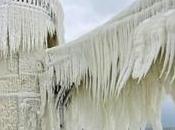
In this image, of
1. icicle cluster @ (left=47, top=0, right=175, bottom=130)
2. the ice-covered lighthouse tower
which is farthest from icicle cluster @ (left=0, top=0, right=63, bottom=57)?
icicle cluster @ (left=47, top=0, right=175, bottom=130)

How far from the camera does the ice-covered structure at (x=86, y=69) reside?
6.73ft

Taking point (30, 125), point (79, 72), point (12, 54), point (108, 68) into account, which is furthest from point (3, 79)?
point (108, 68)

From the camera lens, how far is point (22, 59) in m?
3.27

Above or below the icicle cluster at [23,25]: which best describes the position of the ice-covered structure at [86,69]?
below

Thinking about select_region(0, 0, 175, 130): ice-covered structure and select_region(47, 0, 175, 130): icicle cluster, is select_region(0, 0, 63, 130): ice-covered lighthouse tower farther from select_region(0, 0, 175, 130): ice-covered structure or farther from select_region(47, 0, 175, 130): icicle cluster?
select_region(47, 0, 175, 130): icicle cluster

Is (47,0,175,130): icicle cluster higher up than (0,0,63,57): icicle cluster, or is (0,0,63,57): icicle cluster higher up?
(0,0,63,57): icicle cluster

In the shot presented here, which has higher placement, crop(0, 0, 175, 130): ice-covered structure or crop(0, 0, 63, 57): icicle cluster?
crop(0, 0, 63, 57): icicle cluster

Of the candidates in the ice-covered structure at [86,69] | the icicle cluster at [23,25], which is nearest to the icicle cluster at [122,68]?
the ice-covered structure at [86,69]

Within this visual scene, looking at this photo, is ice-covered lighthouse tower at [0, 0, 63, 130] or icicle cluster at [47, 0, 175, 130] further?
→ ice-covered lighthouse tower at [0, 0, 63, 130]

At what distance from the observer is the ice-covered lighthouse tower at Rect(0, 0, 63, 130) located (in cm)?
314

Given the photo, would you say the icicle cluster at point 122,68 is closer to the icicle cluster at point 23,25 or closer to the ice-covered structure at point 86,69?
the ice-covered structure at point 86,69

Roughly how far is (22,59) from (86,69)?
0.74m

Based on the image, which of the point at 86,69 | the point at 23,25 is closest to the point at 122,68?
the point at 86,69

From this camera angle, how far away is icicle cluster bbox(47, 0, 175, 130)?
199 cm
